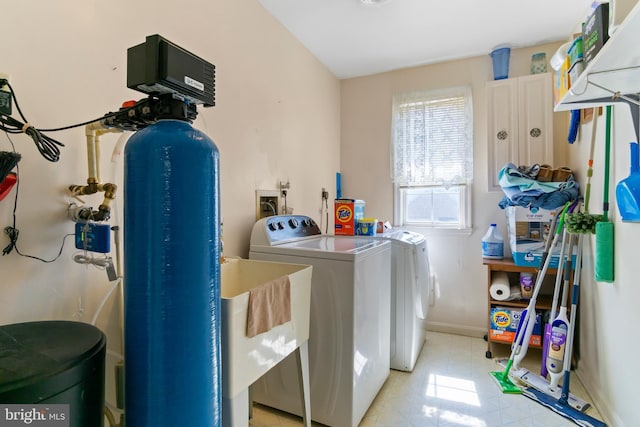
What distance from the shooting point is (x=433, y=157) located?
3186 mm

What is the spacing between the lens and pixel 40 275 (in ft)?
3.57

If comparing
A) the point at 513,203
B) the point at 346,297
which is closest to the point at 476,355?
the point at 513,203

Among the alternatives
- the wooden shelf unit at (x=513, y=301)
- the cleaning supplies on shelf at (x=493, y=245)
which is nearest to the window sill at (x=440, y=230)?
the cleaning supplies on shelf at (x=493, y=245)

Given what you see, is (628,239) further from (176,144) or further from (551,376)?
(176,144)

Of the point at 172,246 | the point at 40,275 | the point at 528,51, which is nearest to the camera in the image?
the point at 172,246

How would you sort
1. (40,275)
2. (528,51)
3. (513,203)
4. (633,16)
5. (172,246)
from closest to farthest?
1. (172,246)
2. (633,16)
3. (40,275)
4. (513,203)
5. (528,51)

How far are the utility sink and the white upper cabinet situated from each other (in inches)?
87.9

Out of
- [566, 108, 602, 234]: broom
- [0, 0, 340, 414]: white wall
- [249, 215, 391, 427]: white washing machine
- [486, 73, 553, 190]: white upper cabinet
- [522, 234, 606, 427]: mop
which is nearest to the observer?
[0, 0, 340, 414]: white wall

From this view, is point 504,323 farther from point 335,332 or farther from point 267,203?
point 267,203

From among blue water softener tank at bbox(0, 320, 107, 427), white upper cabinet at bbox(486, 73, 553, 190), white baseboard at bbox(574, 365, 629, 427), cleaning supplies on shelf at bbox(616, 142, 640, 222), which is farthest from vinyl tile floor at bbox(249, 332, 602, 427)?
white upper cabinet at bbox(486, 73, 553, 190)

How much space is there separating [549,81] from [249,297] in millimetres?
2928

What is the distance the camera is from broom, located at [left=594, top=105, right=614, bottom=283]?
70.6 inches

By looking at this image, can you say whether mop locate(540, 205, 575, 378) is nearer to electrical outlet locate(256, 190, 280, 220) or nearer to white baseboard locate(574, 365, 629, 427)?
white baseboard locate(574, 365, 629, 427)

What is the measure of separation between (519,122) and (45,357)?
10.7 ft
